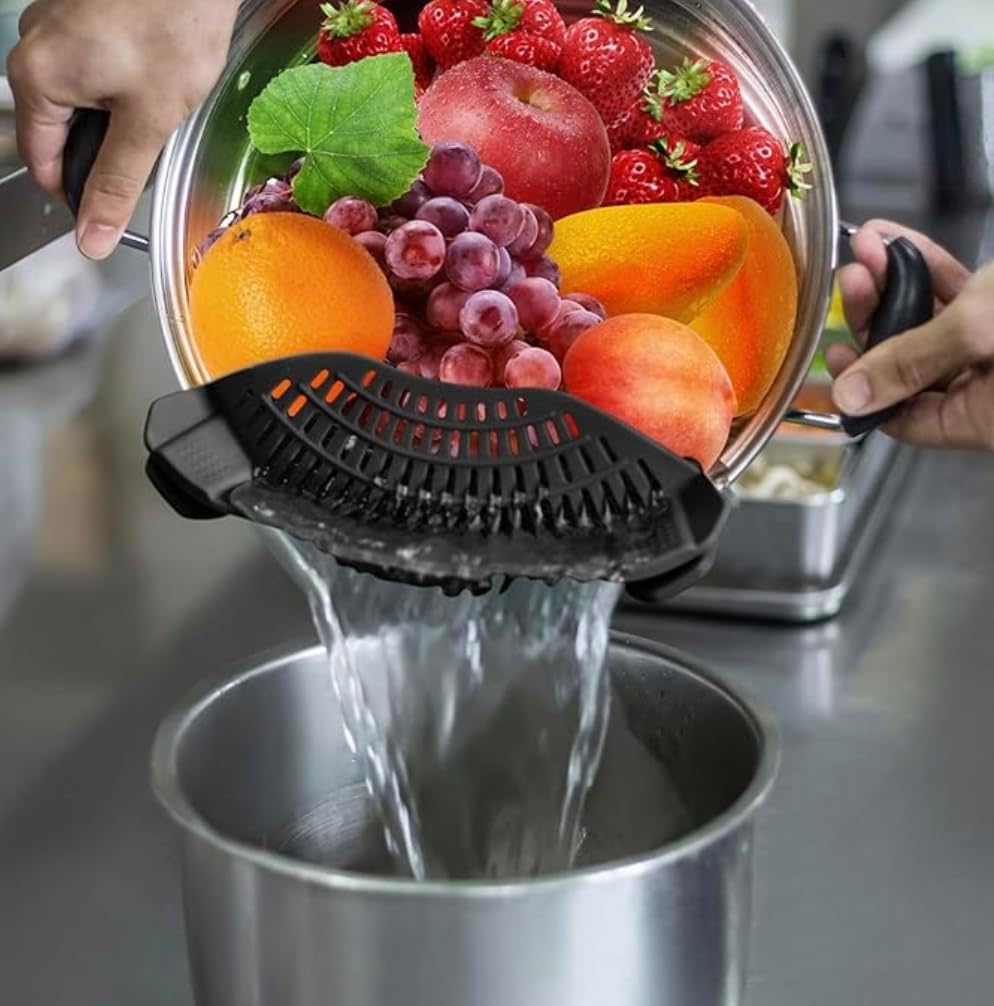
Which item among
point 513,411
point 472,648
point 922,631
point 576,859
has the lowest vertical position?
point 922,631

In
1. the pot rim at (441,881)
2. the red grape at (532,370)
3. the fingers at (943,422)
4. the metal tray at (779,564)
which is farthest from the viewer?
the metal tray at (779,564)

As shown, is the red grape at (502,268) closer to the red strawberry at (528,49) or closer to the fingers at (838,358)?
the red strawberry at (528,49)

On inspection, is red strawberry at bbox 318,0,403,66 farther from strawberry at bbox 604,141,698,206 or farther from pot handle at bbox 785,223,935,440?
pot handle at bbox 785,223,935,440

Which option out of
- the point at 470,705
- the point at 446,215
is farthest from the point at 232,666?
the point at 446,215

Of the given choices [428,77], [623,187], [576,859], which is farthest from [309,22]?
[576,859]

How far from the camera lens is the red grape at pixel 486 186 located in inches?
28.7

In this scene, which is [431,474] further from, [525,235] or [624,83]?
[624,83]

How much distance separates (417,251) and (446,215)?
0.06ft

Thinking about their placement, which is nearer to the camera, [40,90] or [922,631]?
[40,90]

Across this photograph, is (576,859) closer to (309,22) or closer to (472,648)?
(472,648)

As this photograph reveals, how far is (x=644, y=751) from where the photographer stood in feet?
2.48

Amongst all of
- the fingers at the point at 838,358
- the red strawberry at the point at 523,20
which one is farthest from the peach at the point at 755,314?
the fingers at the point at 838,358

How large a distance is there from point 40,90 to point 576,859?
15.3 inches

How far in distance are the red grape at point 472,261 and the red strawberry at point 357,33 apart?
0.12m
